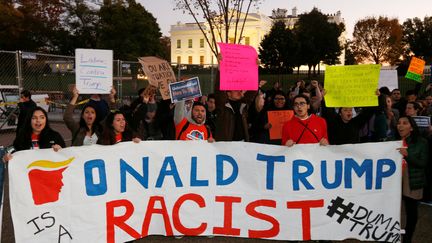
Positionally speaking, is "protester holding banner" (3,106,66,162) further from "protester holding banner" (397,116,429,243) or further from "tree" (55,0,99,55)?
"tree" (55,0,99,55)

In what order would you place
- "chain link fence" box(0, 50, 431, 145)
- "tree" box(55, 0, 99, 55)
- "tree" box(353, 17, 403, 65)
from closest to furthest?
"chain link fence" box(0, 50, 431, 145) < "tree" box(55, 0, 99, 55) < "tree" box(353, 17, 403, 65)

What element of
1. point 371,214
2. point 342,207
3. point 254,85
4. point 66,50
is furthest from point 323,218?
point 66,50

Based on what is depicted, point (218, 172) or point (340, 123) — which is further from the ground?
point (340, 123)

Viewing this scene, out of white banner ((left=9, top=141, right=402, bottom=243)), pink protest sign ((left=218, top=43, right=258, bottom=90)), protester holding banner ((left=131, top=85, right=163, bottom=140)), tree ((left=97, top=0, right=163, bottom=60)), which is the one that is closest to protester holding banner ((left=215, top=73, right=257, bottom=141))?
pink protest sign ((left=218, top=43, right=258, bottom=90))

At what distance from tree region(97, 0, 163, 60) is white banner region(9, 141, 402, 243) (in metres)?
40.0

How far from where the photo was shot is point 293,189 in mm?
4090

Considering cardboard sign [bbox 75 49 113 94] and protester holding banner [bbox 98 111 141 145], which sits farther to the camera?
cardboard sign [bbox 75 49 113 94]

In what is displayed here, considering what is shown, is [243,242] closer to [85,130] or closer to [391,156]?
[391,156]

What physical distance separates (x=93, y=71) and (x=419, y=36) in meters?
53.8

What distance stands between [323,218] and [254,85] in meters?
1.88

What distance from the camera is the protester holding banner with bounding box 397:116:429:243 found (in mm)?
4035

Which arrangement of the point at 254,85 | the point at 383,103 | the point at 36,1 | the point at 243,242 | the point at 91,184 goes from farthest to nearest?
the point at 36,1
the point at 383,103
the point at 254,85
the point at 243,242
the point at 91,184

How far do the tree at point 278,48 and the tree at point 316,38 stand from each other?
17.4 feet

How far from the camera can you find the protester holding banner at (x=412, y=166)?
404 centimetres
